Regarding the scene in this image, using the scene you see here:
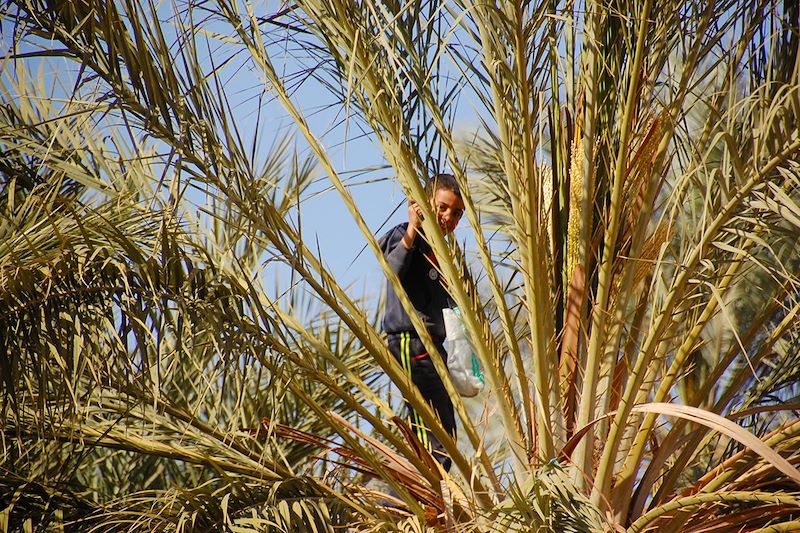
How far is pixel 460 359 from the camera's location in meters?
4.08

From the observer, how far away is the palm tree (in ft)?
10.2

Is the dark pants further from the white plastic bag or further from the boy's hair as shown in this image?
the boy's hair

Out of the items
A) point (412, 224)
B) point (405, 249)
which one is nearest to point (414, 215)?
point (412, 224)

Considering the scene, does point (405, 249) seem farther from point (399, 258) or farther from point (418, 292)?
point (418, 292)

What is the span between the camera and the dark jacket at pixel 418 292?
13.5 ft

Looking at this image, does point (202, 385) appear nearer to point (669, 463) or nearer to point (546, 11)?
point (546, 11)

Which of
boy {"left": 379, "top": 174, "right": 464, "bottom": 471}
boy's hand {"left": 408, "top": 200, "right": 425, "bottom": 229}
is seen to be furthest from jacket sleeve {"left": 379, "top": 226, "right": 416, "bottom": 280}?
boy's hand {"left": 408, "top": 200, "right": 425, "bottom": 229}

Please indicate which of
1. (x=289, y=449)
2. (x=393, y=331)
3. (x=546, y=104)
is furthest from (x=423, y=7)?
(x=289, y=449)

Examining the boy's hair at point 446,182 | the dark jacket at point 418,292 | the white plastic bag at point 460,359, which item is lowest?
the white plastic bag at point 460,359

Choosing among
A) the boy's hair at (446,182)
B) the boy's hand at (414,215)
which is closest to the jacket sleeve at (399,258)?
the boy's hand at (414,215)

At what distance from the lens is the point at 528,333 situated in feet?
14.4

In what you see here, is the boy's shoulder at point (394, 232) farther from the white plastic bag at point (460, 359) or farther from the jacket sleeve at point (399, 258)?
the white plastic bag at point (460, 359)

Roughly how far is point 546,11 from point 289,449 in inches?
102

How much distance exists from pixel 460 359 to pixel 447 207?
59 cm
